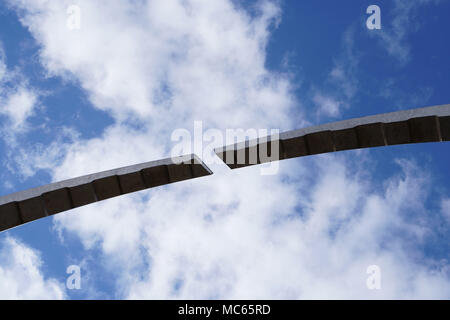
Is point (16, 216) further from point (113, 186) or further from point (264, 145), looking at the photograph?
point (264, 145)

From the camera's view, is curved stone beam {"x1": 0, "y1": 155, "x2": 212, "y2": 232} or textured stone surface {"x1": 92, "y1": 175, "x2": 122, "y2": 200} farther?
textured stone surface {"x1": 92, "y1": 175, "x2": 122, "y2": 200}

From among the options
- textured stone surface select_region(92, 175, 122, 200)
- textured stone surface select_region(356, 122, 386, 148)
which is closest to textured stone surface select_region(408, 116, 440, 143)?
textured stone surface select_region(356, 122, 386, 148)

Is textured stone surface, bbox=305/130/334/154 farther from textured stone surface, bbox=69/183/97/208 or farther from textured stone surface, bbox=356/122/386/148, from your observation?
textured stone surface, bbox=69/183/97/208

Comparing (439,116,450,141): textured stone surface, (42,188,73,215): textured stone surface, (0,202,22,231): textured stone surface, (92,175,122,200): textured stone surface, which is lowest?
(0,202,22,231): textured stone surface

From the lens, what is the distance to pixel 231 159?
40.9 ft

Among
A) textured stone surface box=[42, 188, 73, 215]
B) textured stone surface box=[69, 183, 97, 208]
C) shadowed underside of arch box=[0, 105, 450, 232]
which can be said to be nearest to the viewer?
shadowed underside of arch box=[0, 105, 450, 232]

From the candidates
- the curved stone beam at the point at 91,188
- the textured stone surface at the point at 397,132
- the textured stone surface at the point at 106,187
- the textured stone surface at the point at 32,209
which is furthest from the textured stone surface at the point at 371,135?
the textured stone surface at the point at 32,209

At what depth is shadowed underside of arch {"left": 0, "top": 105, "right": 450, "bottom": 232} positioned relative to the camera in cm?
1210

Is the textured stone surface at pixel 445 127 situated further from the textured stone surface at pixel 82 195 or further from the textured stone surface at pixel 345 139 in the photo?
the textured stone surface at pixel 82 195

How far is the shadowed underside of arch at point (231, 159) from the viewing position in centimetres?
1210

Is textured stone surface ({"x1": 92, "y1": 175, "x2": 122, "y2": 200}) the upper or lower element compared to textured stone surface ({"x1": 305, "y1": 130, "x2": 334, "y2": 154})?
lower

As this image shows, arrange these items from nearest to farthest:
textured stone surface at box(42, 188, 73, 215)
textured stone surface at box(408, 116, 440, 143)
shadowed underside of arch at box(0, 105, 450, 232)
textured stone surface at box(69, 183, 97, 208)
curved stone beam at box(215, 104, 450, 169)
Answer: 1. textured stone surface at box(408, 116, 440, 143)
2. curved stone beam at box(215, 104, 450, 169)
3. shadowed underside of arch at box(0, 105, 450, 232)
4. textured stone surface at box(42, 188, 73, 215)
5. textured stone surface at box(69, 183, 97, 208)

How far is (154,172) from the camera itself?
12484 mm
